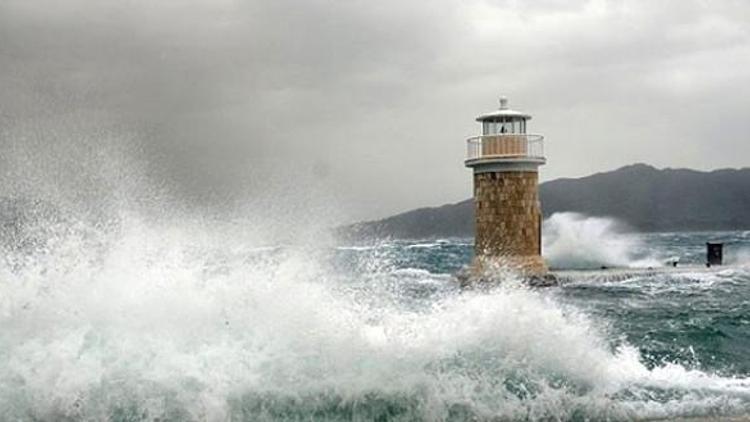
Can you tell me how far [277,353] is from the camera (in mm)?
7488

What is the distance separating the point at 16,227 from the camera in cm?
1628

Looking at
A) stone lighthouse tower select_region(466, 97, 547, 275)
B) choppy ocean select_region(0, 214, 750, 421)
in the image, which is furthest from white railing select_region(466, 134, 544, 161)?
choppy ocean select_region(0, 214, 750, 421)

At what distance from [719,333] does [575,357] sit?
6.16 m

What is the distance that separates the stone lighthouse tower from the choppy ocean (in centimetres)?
1228

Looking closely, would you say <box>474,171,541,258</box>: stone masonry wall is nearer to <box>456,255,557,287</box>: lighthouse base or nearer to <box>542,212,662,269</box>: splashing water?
<box>456,255,557,287</box>: lighthouse base

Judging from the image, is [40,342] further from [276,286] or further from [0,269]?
[276,286]

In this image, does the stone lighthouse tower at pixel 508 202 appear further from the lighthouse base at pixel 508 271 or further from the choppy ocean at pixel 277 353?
the choppy ocean at pixel 277 353

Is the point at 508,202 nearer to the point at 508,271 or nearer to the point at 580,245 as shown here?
the point at 508,271

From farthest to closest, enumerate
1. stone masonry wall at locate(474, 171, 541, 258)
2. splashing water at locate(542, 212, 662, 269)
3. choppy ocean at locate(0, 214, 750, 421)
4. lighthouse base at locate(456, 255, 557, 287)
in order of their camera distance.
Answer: splashing water at locate(542, 212, 662, 269), stone masonry wall at locate(474, 171, 541, 258), lighthouse base at locate(456, 255, 557, 287), choppy ocean at locate(0, 214, 750, 421)

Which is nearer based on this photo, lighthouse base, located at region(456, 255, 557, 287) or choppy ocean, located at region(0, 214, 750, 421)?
choppy ocean, located at region(0, 214, 750, 421)

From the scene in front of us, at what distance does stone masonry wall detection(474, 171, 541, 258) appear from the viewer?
2169cm

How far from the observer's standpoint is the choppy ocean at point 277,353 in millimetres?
7000

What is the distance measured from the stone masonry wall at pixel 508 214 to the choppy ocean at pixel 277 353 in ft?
40.3

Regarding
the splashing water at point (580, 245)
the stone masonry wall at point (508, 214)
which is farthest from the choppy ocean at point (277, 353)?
the splashing water at point (580, 245)
